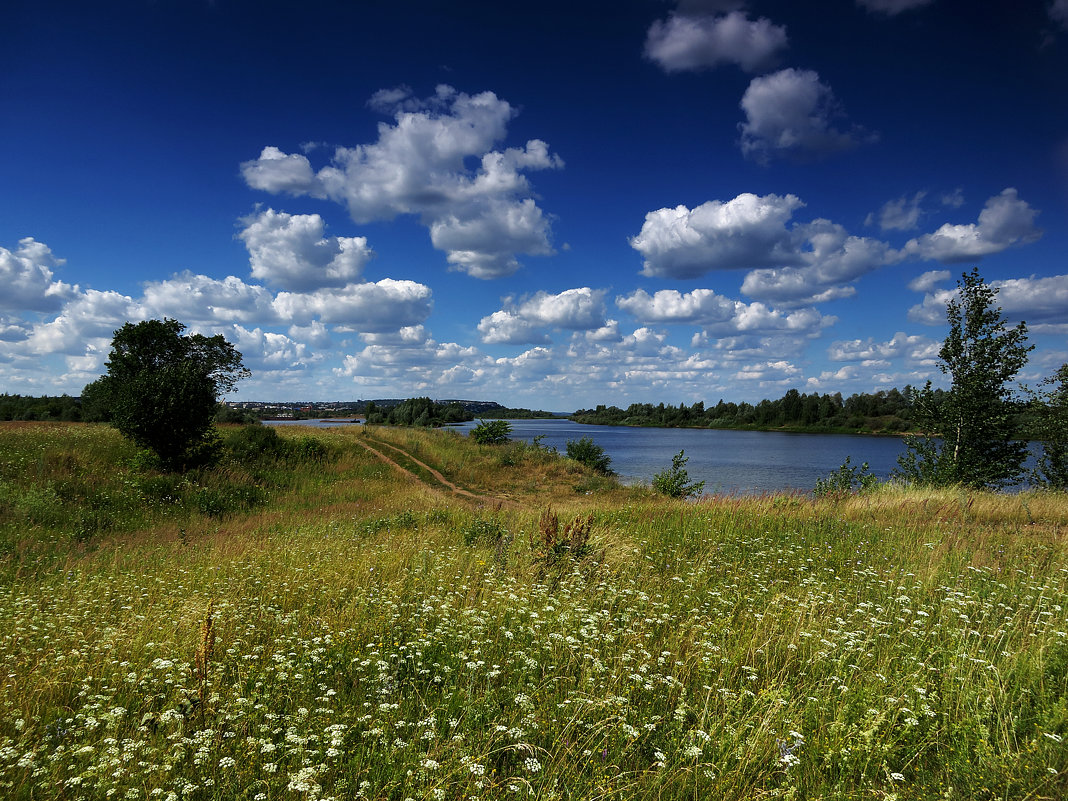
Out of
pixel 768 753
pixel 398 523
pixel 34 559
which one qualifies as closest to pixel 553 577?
pixel 768 753

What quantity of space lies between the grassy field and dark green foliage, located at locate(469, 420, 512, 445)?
30.8 metres

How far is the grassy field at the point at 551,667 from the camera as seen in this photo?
301cm

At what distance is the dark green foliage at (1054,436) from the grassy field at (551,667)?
50.6ft

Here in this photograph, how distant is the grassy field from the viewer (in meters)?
3.01

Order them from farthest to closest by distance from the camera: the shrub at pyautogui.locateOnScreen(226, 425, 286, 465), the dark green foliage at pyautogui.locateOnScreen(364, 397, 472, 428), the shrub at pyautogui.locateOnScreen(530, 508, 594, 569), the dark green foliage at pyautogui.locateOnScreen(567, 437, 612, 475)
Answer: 1. the dark green foliage at pyautogui.locateOnScreen(364, 397, 472, 428)
2. the dark green foliage at pyautogui.locateOnScreen(567, 437, 612, 475)
3. the shrub at pyautogui.locateOnScreen(226, 425, 286, 465)
4. the shrub at pyautogui.locateOnScreen(530, 508, 594, 569)

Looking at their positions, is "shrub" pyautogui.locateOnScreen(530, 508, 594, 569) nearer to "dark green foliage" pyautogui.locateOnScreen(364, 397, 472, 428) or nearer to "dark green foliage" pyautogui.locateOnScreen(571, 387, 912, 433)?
"dark green foliage" pyautogui.locateOnScreen(364, 397, 472, 428)

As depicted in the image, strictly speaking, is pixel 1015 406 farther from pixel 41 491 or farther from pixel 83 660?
pixel 41 491

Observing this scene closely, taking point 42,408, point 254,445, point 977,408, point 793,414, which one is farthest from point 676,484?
point 793,414

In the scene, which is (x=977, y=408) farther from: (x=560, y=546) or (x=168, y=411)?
(x=168, y=411)

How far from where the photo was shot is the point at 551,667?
13.4 feet

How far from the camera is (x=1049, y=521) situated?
11547 mm

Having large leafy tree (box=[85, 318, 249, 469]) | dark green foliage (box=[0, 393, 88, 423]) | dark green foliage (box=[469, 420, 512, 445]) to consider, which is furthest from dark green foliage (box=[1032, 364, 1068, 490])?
dark green foliage (box=[0, 393, 88, 423])

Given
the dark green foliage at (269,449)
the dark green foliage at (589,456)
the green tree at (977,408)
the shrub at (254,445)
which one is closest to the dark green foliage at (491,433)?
the dark green foliage at (589,456)

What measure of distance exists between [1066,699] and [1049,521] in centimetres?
1144
